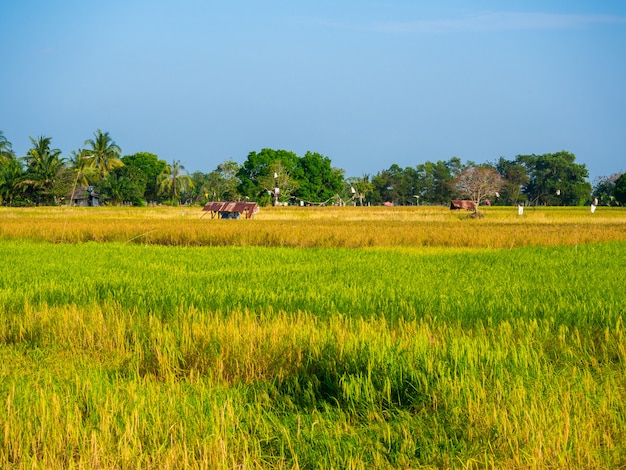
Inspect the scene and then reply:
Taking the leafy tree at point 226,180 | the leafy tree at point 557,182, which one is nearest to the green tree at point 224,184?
the leafy tree at point 226,180

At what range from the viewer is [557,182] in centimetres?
8900

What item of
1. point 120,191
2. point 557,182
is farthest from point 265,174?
point 557,182

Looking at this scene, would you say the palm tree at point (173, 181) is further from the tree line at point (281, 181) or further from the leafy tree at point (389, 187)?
the leafy tree at point (389, 187)

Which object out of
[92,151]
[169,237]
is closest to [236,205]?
[169,237]

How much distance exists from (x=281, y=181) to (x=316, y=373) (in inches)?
2692

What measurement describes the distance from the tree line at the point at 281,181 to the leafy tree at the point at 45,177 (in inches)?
3.4

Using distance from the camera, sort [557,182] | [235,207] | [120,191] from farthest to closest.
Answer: [557,182] → [120,191] → [235,207]

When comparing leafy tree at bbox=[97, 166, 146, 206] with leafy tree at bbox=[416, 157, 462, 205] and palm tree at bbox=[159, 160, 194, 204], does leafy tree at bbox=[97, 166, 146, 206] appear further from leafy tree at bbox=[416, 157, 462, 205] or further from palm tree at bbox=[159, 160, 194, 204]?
leafy tree at bbox=[416, 157, 462, 205]

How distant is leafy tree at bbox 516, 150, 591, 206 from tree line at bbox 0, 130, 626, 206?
148mm

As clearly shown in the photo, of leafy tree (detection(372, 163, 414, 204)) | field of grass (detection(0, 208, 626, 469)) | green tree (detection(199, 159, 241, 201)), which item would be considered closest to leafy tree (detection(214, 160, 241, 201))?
green tree (detection(199, 159, 241, 201))

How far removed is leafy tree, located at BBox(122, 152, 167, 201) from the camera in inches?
3140

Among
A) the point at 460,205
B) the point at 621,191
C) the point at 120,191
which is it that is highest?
the point at 621,191

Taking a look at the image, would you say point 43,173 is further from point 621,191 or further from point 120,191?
point 621,191

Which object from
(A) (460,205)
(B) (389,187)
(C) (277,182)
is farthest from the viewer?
(B) (389,187)
